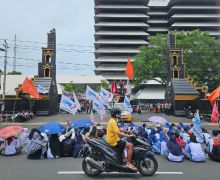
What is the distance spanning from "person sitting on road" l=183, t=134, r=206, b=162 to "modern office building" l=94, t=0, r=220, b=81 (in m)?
81.9

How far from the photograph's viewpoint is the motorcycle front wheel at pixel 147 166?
8961 mm

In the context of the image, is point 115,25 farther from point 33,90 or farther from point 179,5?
point 33,90

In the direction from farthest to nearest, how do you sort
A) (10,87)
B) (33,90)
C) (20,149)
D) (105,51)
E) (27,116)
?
(105,51) → (10,87) → (27,116) → (33,90) → (20,149)

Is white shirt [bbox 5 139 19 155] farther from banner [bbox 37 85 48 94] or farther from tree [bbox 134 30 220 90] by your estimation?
tree [bbox 134 30 220 90]

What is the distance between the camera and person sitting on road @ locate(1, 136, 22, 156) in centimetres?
1260

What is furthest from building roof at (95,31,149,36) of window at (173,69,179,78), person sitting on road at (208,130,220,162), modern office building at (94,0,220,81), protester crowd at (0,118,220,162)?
person sitting on road at (208,130,220,162)

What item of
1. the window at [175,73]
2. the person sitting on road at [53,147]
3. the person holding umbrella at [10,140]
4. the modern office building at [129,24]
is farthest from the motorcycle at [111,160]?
the modern office building at [129,24]

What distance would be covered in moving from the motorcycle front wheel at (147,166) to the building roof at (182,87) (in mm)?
28167

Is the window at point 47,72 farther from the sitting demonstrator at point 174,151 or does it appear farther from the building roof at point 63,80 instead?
the sitting demonstrator at point 174,151

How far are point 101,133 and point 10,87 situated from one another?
52.9 meters

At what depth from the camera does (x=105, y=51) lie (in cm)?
9569

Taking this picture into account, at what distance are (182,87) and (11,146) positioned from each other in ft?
92.0

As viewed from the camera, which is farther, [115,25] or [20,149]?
[115,25]

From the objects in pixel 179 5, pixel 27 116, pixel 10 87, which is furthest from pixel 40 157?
pixel 179 5
